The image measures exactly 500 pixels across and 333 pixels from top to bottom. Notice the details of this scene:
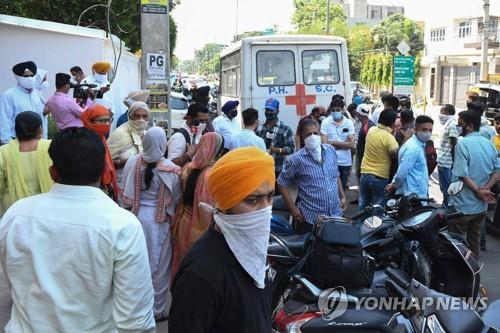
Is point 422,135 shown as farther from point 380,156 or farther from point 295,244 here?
point 295,244

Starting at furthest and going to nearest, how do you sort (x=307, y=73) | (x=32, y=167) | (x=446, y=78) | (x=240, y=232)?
1. (x=446, y=78)
2. (x=307, y=73)
3. (x=32, y=167)
4. (x=240, y=232)

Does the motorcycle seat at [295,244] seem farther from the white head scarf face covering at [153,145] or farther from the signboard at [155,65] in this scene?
the signboard at [155,65]

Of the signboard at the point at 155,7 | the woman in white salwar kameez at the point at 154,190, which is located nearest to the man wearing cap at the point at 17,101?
the signboard at the point at 155,7

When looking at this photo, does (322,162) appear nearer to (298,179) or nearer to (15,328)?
(298,179)

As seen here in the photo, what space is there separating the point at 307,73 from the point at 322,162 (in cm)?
594

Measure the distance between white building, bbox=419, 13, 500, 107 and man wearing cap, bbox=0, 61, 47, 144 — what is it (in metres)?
36.8

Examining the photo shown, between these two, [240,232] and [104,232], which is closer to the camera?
[240,232]

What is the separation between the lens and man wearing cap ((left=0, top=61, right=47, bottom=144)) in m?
6.82

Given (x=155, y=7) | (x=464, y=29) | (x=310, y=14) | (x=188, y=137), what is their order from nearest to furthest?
(x=188, y=137)
(x=155, y=7)
(x=464, y=29)
(x=310, y=14)

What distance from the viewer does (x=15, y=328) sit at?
226 centimetres

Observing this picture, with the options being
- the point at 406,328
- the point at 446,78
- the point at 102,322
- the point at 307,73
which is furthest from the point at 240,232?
the point at 446,78

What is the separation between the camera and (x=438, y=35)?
2004 inches

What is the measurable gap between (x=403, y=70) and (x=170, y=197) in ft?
43.3

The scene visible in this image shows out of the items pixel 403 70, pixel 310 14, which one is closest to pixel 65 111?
pixel 403 70
